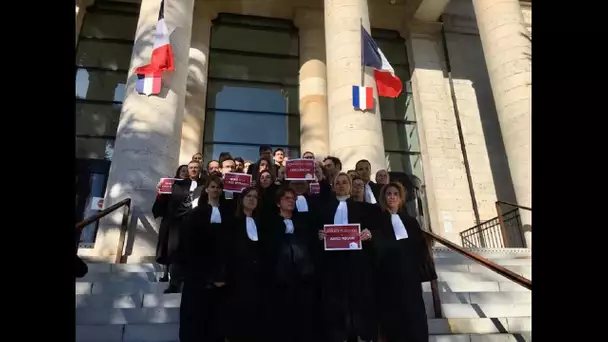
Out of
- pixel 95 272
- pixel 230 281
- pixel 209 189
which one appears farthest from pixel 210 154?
pixel 230 281

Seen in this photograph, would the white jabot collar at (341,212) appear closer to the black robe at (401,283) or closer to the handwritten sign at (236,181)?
the black robe at (401,283)

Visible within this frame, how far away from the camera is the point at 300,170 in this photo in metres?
6.02

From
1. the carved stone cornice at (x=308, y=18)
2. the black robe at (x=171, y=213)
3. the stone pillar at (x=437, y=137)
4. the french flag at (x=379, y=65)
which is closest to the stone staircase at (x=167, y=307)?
the black robe at (x=171, y=213)

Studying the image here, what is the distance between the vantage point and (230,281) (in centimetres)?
447

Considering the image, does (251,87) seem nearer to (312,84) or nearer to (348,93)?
(312,84)

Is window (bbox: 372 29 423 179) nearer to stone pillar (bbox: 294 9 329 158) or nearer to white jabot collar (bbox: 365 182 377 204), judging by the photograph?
stone pillar (bbox: 294 9 329 158)

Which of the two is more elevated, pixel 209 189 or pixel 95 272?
pixel 209 189

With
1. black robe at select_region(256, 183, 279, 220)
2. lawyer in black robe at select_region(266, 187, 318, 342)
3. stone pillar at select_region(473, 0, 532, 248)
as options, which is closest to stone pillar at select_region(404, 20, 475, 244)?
stone pillar at select_region(473, 0, 532, 248)

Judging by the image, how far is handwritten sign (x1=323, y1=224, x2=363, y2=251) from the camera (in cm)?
461

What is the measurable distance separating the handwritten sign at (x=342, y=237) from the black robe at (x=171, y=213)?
8.10 feet

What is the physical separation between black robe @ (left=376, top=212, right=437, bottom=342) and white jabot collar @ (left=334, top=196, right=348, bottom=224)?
36 cm
